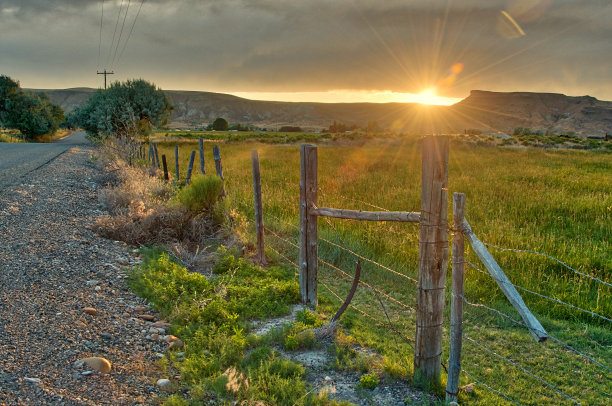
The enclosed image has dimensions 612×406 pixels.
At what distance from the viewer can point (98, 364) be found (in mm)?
3527

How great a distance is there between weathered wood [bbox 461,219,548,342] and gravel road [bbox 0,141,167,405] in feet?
9.07

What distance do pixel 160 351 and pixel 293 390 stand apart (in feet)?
4.95

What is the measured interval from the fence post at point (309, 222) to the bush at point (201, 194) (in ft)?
12.0

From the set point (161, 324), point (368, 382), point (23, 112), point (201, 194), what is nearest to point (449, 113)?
point (23, 112)

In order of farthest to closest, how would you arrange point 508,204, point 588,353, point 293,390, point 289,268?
1. point 508,204
2. point 289,268
3. point 588,353
4. point 293,390

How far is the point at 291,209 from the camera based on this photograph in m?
10.2

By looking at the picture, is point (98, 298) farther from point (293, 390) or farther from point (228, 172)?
point (228, 172)

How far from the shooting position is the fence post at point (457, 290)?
3135mm

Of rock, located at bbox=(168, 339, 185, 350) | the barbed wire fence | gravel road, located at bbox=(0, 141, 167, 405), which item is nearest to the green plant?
the barbed wire fence

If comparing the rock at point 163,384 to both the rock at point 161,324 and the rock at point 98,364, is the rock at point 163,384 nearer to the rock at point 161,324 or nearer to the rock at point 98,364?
the rock at point 98,364

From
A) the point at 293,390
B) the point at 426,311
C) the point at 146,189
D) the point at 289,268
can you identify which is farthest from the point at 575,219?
the point at 146,189

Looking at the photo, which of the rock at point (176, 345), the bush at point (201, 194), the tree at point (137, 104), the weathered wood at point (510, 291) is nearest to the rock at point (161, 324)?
the rock at point (176, 345)

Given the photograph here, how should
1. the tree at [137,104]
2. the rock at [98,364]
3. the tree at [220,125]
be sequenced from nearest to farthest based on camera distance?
1. the rock at [98,364]
2. the tree at [137,104]
3. the tree at [220,125]

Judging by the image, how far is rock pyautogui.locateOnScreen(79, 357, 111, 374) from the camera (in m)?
3.51
